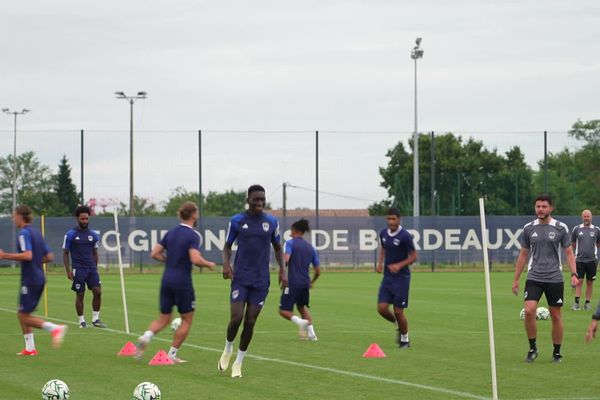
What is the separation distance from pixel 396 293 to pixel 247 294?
171 inches

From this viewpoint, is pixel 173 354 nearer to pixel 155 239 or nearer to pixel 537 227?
pixel 537 227

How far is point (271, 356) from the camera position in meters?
17.3

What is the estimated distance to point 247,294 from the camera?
14.9m

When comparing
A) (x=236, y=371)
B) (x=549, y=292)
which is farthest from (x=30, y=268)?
(x=549, y=292)

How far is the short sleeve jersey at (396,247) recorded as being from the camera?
18531mm

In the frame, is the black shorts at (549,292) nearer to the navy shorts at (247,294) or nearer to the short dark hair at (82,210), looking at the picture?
the navy shorts at (247,294)

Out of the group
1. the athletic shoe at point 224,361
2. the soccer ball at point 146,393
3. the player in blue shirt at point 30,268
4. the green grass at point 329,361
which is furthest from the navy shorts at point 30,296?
the soccer ball at point 146,393

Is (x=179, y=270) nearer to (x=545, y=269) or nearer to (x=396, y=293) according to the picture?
(x=396, y=293)

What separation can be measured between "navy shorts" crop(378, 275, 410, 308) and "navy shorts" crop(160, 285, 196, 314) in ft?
13.1

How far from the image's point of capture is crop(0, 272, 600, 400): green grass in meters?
13.4

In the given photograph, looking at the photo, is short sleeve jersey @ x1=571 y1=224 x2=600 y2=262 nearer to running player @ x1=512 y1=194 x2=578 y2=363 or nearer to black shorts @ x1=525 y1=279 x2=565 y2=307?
running player @ x1=512 y1=194 x2=578 y2=363

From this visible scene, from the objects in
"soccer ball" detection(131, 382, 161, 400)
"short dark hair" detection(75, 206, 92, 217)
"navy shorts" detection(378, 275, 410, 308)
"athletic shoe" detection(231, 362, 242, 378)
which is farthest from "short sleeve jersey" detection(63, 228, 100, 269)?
"soccer ball" detection(131, 382, 161, 400)

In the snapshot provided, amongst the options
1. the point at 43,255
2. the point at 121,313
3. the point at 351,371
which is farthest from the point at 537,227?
the point at 121,313

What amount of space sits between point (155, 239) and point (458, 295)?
81.6ft
